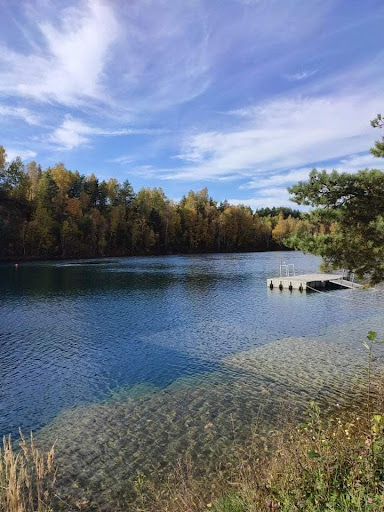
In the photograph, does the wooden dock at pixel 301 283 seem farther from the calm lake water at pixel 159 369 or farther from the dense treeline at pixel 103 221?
the dense treeline at pixel 103 221

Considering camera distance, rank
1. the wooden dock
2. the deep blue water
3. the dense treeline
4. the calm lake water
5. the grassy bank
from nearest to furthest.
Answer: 1. the grassy bank
2. the calm lake water
3. the deep blue water
4. the wooden dock
5. the dense treeline

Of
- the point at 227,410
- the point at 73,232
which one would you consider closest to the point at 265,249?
the point at 73,232

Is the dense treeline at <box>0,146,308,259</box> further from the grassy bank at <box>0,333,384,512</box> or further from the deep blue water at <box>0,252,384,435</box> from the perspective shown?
the grassy bank at <box>0,333,384,512</box>

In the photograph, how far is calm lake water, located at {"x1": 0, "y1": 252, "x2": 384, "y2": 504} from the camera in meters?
10.1

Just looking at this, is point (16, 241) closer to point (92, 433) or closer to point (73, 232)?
point (73, 232)

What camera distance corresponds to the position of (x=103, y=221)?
9875 cm

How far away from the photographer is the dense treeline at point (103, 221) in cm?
8562

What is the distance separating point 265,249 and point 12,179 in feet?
290

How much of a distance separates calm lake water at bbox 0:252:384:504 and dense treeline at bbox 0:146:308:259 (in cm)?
5006

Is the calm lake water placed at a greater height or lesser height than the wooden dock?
lesser

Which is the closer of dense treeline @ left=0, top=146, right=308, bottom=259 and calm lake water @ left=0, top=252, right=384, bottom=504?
calm lake water @ left=0, top=252, right=384, bottom=504

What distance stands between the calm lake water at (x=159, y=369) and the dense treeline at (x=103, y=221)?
164 feet

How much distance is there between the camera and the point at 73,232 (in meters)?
90.8

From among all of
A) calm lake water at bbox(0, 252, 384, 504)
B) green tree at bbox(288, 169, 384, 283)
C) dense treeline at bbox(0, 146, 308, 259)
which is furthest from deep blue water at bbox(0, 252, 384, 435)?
dense treeline at bbox(0, 146, 308, 259)
